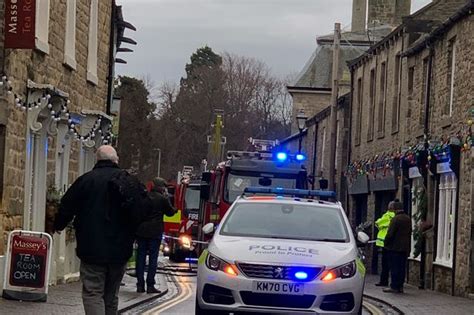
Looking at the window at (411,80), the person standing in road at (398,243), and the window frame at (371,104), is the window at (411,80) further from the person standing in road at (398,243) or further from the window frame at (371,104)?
the person standing in road at (398,243)

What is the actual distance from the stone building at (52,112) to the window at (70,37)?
0.02m

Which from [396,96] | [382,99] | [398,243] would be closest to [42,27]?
[398,243]

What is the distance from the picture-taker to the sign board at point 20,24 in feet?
49.3

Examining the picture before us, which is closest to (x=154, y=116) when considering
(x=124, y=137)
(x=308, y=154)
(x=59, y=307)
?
(x=124, y=137)

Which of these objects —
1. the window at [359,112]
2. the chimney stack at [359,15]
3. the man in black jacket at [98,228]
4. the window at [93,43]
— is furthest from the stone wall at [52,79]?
the chimney stack at [359,15]

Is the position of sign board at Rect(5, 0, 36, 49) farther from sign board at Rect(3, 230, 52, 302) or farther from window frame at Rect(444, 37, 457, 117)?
window frame at Rect(444, 37, 457, 117)

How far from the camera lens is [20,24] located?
15.1m

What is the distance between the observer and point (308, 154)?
154 ft

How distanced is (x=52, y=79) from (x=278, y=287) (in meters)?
7.72

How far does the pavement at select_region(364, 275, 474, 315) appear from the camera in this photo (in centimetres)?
1761

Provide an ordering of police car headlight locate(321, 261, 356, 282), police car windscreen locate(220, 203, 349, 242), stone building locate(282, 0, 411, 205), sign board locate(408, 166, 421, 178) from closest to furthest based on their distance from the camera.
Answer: police car headlight locate(321, 261, 356, 282) → police car windscreen locate(220, 203, 349, 242) → sign board locate(408, 166, 421, 178) → stone building locate(282, 0, 411, 205)

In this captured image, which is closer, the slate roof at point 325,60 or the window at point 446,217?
the window at point 446,217

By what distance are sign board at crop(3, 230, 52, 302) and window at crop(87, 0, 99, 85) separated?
816 centimetres

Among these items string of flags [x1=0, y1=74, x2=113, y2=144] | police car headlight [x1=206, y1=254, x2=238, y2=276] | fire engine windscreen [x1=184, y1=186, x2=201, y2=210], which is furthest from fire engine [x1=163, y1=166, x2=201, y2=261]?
police car headlight [x1=206, y1=254, x2=238, y2=276]
